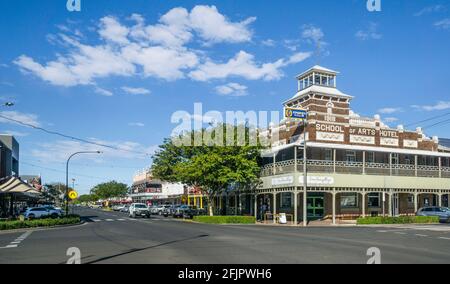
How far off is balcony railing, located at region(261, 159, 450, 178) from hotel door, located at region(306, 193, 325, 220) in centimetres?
341

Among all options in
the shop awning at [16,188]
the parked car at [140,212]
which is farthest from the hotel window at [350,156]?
the shop awning at [16,188]

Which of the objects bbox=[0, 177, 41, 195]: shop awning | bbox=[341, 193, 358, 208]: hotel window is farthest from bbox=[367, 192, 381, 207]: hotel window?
bbox=[0, 177, 41, 195]: shop awning

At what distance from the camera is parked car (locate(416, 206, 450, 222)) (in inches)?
1539

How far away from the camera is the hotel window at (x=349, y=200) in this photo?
4259 cm

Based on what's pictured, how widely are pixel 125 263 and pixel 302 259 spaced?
5.15 meters

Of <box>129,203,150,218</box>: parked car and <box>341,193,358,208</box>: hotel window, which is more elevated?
<box>341,193,358,208</box>: hotel window

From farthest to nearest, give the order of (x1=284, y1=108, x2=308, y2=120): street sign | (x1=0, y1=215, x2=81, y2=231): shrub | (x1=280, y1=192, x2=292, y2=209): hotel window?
(x1=280, y1=192, x2=292, y2=209): hotel window < (x1=284, y1=108, x2=308, y2=120): street sign < (x1=0, y1=215, x2=81, y2=231): shrub

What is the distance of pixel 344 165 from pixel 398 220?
677cm

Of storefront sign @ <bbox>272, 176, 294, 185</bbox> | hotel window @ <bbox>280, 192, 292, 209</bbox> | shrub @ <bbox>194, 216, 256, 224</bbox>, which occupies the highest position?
storefront sign @ <bbox>272, 176, 294, 185</bbox>

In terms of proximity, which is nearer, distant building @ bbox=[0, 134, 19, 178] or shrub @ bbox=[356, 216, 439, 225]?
shrub @ bbox=[356, 216, 439, 225]

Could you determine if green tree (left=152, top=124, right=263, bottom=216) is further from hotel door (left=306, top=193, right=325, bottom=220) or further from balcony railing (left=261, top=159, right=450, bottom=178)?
hotel door (left=306, top=193, right=325, bottom=220)

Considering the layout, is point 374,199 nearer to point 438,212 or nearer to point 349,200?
point 349,200
